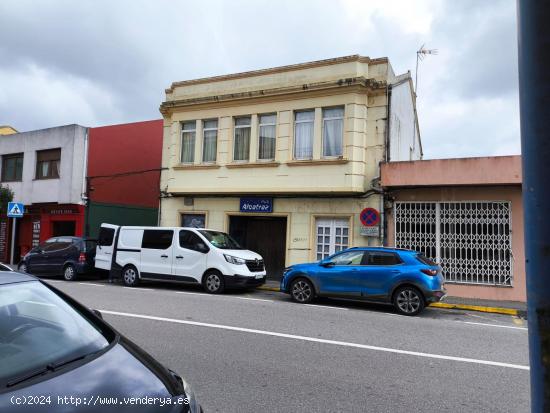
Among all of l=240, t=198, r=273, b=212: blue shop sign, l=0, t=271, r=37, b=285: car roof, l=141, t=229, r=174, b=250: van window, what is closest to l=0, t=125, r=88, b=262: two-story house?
l=141, t=229, r=174, b=250: van window

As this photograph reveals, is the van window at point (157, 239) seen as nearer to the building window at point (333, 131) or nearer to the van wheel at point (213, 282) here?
the van wheel at point (213, 282)

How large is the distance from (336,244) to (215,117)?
670 centimetres

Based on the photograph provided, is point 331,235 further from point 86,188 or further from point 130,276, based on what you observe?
point 86,188

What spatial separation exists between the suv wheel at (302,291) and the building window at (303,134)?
17.9 ft

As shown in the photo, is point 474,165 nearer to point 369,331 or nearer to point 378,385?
point 369,331

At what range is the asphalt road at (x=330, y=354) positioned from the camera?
436 cm

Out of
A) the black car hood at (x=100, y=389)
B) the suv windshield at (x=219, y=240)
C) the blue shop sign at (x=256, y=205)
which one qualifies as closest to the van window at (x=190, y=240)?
the suv windshield at (x=219, y=240)

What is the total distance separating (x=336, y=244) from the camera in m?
14.5

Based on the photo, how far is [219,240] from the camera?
42.1 feet

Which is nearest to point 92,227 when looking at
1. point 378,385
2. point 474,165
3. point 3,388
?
point 474,165

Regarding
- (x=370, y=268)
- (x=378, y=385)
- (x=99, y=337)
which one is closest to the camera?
(x=99, y=337)

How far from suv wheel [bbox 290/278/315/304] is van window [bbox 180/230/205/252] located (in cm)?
299

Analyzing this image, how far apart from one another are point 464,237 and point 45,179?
18257 mm

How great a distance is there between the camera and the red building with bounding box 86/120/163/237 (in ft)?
67.3
